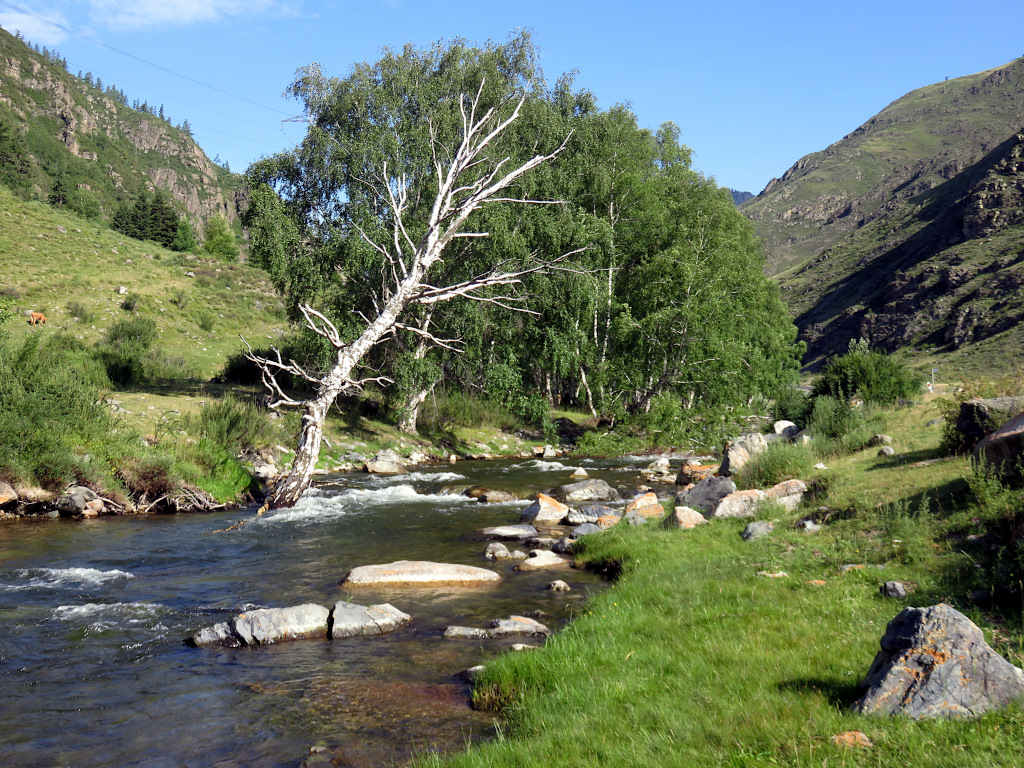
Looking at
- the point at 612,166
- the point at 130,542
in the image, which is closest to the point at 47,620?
the point at 130,542

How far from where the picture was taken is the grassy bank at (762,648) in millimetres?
3881

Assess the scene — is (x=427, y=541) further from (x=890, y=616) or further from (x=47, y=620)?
(x=890, y=616)

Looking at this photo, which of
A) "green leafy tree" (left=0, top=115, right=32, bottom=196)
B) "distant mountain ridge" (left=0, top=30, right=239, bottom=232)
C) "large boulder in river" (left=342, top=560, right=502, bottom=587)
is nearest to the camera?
"large boulder in river" (left=342, top=560, right=502, bottom=587)

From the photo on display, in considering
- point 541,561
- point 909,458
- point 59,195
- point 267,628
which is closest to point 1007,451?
point 909,458

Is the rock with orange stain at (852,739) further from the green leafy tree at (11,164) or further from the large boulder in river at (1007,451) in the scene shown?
the green leafy tree at (11,164)

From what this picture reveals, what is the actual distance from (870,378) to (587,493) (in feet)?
43.8

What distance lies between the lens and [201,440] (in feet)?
54.0

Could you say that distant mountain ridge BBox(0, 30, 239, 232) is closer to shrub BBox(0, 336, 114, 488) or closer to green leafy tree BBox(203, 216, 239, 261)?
green leafy tree BBox(203, 216, 239, 261)

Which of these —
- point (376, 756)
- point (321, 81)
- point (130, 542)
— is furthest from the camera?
point (321, 81)

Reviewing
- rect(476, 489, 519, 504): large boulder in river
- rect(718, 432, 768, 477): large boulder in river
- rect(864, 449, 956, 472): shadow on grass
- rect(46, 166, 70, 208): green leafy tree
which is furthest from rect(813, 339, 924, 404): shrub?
rect(46, 166, 70, 208): green leafy tree

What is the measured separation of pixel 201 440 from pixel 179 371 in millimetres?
15866

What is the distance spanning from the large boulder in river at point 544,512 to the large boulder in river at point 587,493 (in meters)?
1.50

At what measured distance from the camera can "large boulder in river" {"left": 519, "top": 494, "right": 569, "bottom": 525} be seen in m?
14.3

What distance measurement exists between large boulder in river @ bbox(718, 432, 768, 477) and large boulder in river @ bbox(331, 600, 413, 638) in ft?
31.2
